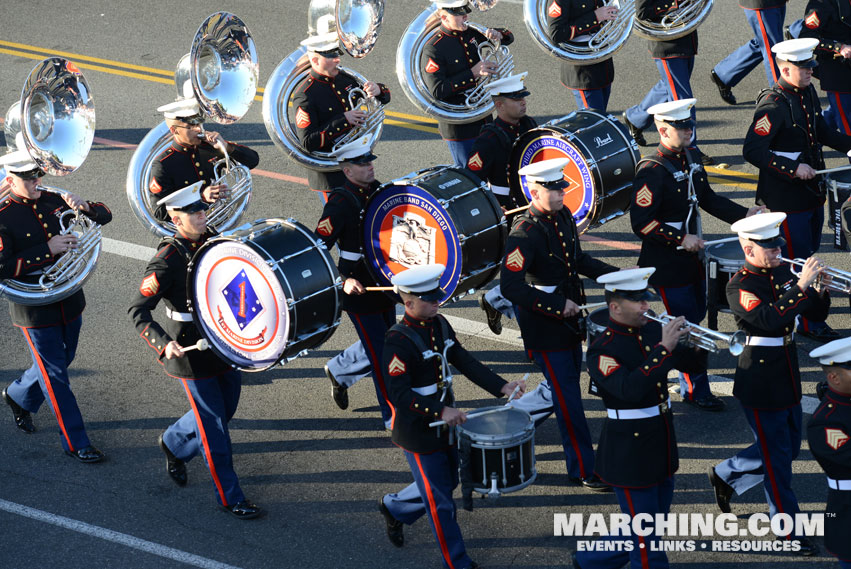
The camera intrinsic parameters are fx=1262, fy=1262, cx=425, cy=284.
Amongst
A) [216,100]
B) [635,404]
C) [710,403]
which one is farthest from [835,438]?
[216,100]

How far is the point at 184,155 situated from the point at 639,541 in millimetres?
4362

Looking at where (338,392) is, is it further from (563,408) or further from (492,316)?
(563,408)

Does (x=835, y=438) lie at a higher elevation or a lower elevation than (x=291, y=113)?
lower

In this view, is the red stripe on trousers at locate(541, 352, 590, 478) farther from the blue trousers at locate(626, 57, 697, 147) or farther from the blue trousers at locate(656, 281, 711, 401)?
the blue trousers at locate(626, 57, 697, 147)

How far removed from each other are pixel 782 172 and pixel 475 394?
2695 mm

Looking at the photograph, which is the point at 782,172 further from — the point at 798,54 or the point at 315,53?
the point at 315,53

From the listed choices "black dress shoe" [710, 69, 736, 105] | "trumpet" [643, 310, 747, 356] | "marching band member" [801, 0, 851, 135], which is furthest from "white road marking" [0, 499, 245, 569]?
"black dress shoe" [710, 69, 736, 105]

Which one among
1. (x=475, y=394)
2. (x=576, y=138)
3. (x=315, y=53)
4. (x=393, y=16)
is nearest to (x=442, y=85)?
(x=315, y=53)

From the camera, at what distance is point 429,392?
6.83 meters

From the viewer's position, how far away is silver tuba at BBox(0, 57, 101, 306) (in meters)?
8.05

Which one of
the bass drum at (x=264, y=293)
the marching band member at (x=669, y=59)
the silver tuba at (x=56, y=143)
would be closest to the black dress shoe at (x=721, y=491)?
the bass drum at (x=264, y=293)

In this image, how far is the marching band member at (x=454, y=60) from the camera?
10.3m

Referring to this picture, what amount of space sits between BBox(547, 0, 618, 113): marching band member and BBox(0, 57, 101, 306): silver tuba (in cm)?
419

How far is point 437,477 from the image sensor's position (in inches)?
Result: 271
